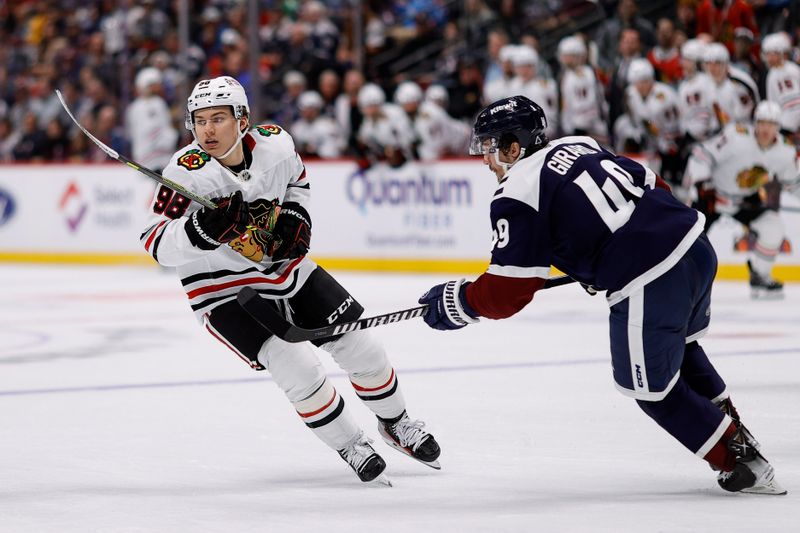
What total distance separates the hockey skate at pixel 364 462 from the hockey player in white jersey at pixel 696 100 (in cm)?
695

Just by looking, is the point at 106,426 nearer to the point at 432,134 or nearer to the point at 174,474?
the point at 174,474

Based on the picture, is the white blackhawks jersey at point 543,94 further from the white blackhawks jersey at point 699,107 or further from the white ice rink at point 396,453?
the white ice rink at point 396,453

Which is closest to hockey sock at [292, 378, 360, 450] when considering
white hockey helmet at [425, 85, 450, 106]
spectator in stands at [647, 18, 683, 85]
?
spectator in stands at [647, 18, 683, 85]

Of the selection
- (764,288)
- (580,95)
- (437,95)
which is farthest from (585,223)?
(437,95)

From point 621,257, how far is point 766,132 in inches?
224

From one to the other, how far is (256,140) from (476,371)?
2122mm

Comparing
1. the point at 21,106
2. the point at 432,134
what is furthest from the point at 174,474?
the point at 21,106

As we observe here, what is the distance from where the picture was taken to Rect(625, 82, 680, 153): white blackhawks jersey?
10484mm

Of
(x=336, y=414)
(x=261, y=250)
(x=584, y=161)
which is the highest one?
(x=584, y=161)

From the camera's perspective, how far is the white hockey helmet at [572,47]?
11.1 m

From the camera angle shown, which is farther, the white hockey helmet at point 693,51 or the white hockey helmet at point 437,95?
the white hockey helmet at point 437,95

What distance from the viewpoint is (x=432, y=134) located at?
1179 centimetres

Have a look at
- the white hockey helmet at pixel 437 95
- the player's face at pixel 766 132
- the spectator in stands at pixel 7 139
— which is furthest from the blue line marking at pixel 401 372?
the spectator in stands at pixel 7 139

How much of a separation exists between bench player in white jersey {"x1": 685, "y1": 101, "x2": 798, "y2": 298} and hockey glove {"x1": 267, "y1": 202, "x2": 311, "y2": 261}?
520 cm
